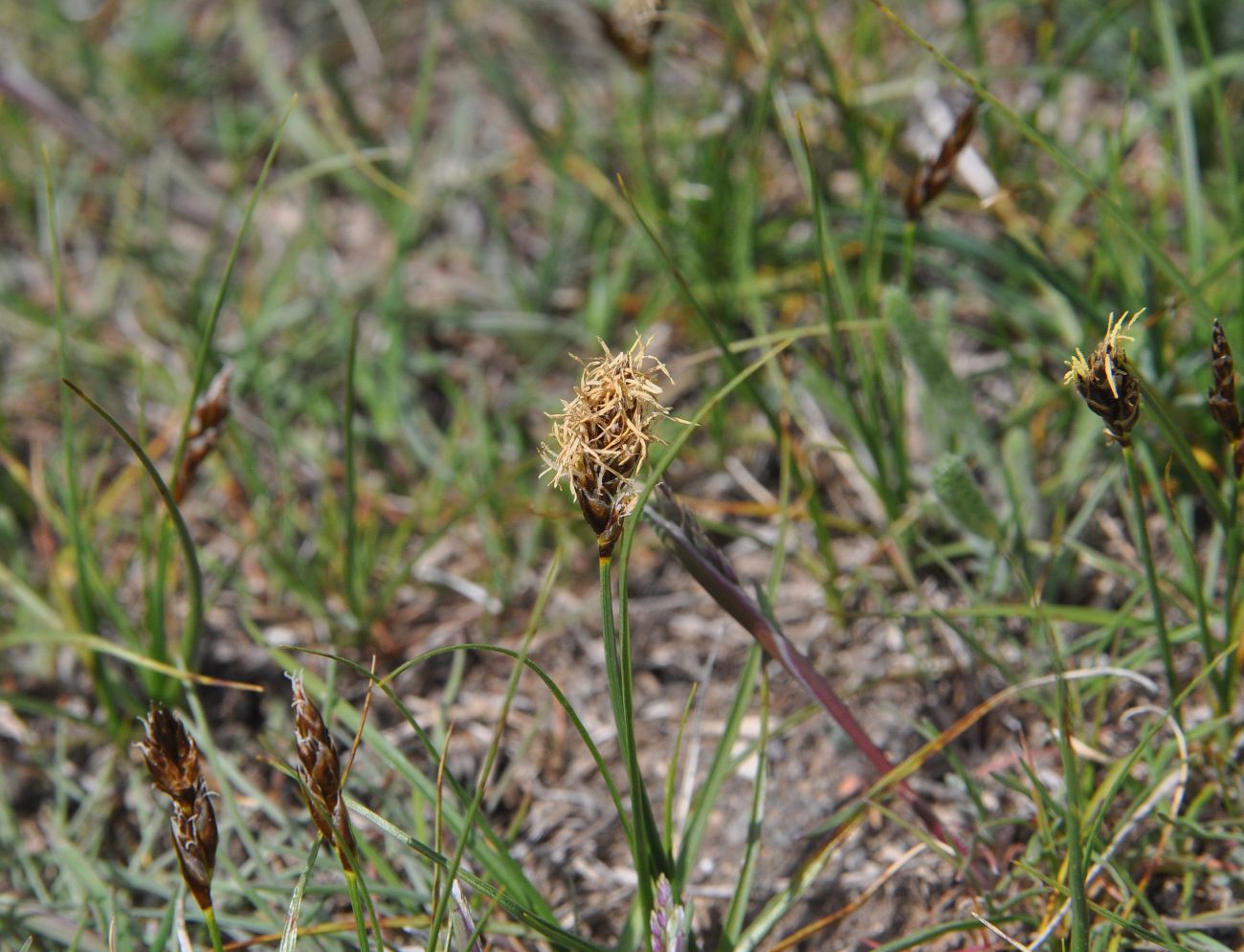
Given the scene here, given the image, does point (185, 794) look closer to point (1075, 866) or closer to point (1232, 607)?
point (1075, 866)

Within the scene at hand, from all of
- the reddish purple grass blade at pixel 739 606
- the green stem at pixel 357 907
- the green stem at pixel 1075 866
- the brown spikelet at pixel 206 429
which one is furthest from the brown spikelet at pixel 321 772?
the green stem at pixel 1075 866

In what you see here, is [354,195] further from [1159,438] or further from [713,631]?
[1159,438]

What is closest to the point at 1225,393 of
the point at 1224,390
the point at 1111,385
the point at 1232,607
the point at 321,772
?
the point at 1224,390

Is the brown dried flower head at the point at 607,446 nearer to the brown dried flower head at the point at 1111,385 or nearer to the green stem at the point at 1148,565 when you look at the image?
the brown dried flower head at the point at 1111,385

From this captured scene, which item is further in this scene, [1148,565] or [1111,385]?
[1148,565]

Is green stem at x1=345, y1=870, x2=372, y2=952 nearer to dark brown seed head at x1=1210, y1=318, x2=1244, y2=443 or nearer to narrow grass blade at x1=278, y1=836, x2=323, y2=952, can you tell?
narrow grass blade at x1=278, y1=836, x2=323, y2=952

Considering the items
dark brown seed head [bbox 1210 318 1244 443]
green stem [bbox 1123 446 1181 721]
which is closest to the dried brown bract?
dark brown seed head [bbox 1210 318 1244 443]

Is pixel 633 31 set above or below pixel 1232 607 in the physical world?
above
